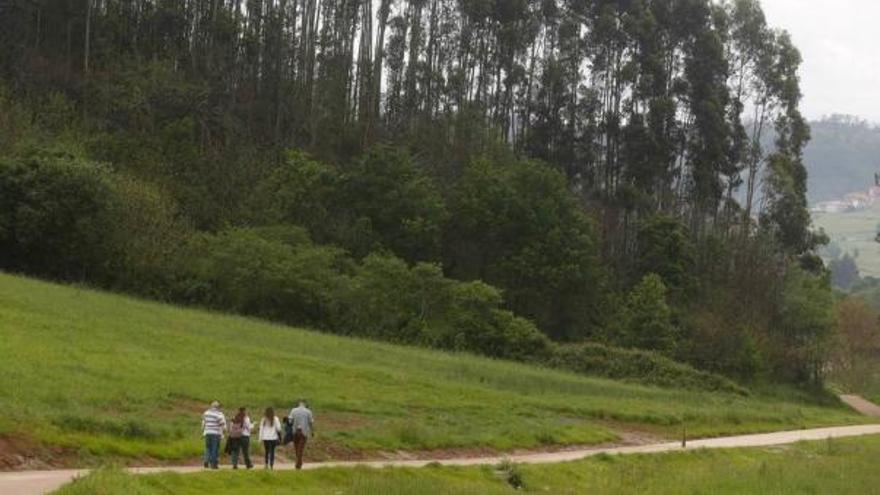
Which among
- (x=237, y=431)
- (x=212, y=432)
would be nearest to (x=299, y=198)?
(x=237, y=431)

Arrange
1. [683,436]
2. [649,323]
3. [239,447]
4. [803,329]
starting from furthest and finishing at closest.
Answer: [803,329], [649,323], [683,436], [239,447]

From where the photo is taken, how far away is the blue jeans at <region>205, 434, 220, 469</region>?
2334 cm

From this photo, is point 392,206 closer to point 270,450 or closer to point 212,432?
point 270,450

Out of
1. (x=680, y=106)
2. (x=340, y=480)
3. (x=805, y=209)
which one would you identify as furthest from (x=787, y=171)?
(x=340, y=480)

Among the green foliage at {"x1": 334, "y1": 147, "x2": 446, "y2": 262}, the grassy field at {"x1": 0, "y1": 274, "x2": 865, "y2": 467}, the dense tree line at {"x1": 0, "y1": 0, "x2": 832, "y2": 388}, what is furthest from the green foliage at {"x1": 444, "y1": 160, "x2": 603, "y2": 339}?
the grassy field at {"x1": 0, "y1": 274, "x2": 865, "y2": 467}

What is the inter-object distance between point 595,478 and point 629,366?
110 ft

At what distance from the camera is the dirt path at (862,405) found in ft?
255

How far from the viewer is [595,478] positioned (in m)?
28.7

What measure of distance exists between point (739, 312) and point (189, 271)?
3811 cm

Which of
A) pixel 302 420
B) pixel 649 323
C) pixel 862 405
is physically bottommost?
pixel 862 405

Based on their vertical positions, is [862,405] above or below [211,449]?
below

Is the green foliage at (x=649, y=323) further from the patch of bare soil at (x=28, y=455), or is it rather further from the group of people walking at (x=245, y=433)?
the patch of bare soil at (x=28, y=455)

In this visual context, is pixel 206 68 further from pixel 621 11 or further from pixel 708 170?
pixel 708 170

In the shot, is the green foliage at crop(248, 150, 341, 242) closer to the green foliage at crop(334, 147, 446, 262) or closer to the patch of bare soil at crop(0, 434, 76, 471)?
the green foliage at crop(334, 147, 446, 262)
